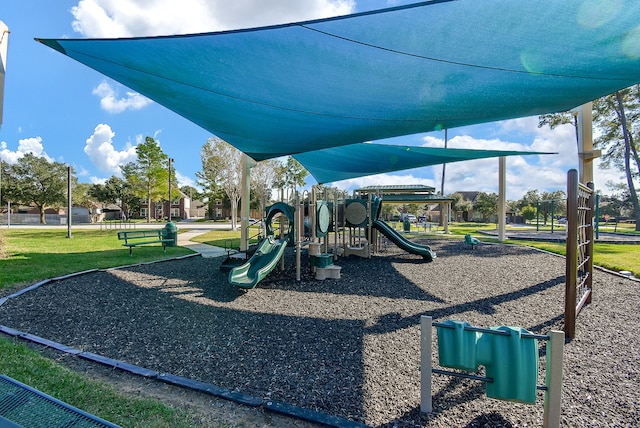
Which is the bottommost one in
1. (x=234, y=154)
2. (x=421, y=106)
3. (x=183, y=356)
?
(x=183, y=356)

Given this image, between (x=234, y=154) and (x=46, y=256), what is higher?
(x=234, y=154)

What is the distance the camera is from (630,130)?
20.9 m

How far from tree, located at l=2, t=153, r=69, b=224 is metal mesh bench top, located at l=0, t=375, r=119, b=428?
136ft

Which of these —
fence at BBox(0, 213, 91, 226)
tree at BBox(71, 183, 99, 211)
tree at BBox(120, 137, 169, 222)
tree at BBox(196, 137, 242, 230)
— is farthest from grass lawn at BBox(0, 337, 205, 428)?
tree at BBox(71, 183, 99, 211)

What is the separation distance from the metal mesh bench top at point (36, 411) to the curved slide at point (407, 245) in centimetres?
814

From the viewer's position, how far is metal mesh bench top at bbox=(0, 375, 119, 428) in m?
1.42

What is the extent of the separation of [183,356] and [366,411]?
6.19 ft

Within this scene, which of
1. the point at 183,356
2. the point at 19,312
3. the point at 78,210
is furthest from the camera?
the point at 78,210

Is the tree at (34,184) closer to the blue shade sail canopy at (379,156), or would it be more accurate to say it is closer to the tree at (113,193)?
the tree at (113,193)

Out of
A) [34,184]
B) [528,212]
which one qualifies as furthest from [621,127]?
[34,184]

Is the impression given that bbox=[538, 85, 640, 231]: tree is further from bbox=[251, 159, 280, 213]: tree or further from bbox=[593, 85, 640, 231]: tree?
bbox=[251, 159, 280, 213]: tree

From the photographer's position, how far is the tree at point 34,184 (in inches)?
1270

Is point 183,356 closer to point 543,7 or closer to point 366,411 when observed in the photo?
point 366,411

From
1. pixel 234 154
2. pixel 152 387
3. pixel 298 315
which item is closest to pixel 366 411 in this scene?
pixel 152 387
